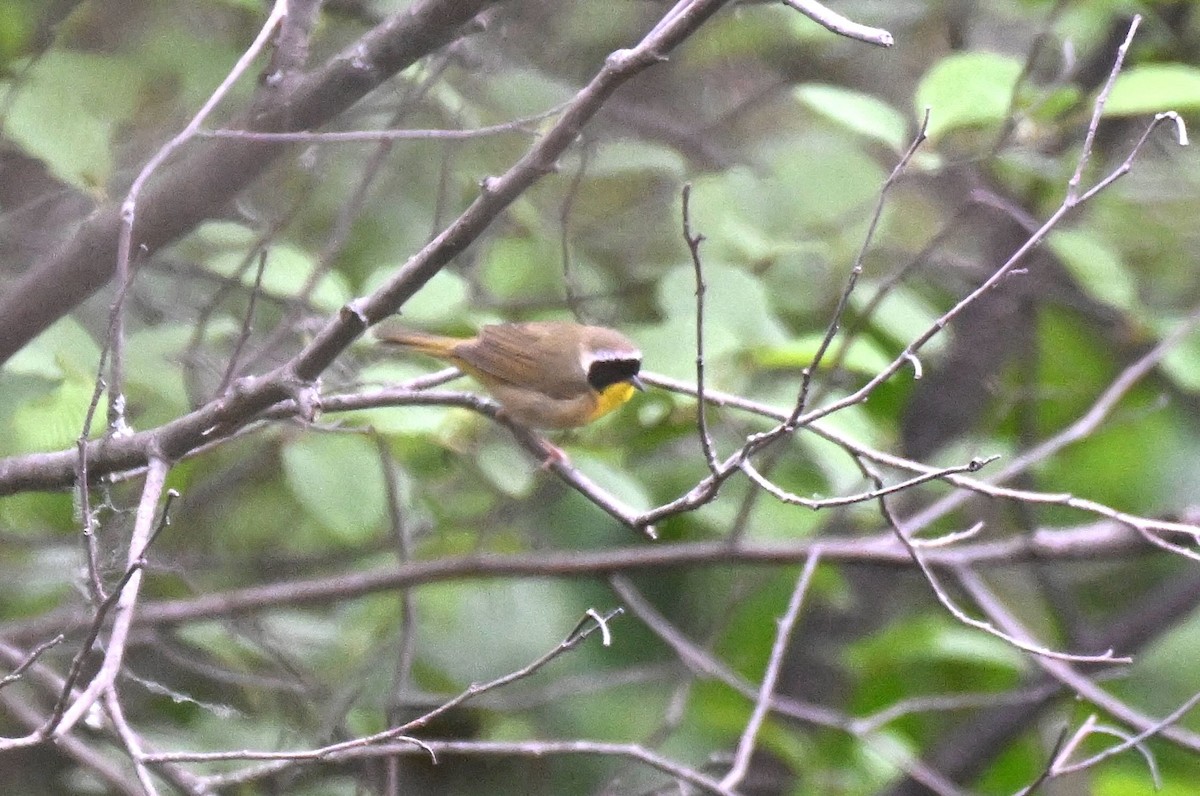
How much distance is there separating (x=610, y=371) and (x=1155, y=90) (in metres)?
1.29

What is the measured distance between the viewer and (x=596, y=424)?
3.21 metres

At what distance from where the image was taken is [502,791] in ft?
11.3

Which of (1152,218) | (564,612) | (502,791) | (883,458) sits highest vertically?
(883,458)

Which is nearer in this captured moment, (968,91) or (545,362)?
(968,91)

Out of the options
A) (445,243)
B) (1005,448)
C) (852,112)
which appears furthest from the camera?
(1005,448)

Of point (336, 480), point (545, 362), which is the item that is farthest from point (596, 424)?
point (336, 480)

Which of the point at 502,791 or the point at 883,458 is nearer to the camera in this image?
the point at 883,458

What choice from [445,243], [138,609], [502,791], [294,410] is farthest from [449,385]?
[445,243]

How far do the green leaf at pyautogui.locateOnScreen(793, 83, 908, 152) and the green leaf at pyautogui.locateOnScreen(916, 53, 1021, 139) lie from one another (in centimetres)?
8

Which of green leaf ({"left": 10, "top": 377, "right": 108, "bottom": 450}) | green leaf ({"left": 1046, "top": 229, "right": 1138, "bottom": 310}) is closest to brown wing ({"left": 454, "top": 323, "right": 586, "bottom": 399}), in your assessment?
green leaf ({"left": 10, "top": 377, "right": 108, "bottom": 450})

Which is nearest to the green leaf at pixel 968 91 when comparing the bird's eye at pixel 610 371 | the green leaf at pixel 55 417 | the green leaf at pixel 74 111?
the bird's eye at pixel 610 371

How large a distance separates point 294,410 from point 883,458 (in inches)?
33.3

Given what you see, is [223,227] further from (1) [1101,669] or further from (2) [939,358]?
(1) [1101,669]

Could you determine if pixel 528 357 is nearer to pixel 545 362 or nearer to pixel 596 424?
pixel 545 362
